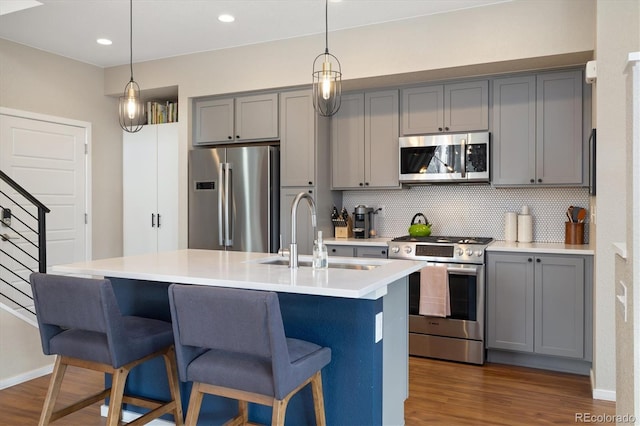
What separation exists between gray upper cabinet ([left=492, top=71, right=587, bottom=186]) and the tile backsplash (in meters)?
0.30

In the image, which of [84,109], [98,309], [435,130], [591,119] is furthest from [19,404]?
[591,119]

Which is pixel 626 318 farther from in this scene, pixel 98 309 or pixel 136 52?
pixel 136 52

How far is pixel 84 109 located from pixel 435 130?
12.1 feet

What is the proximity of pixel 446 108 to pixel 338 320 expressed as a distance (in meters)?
2.69

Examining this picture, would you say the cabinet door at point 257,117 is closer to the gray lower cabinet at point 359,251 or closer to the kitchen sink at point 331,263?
the gray lower cabinet at point 359,251

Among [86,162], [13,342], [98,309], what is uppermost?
[86,162]

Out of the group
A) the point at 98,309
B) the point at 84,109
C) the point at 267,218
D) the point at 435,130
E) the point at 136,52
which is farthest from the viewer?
the point at 84,109

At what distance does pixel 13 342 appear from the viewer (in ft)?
11.4

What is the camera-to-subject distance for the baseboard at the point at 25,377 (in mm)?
3425

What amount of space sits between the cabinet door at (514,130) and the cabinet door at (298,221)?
1.68 metres

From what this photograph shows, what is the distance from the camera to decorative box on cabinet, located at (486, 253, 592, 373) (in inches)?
145

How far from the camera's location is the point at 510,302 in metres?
3.90

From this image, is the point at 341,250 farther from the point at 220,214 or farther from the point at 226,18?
the point at 226,18

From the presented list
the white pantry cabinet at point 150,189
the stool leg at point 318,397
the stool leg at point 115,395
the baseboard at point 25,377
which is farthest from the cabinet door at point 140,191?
the stool leg at point 318,397
